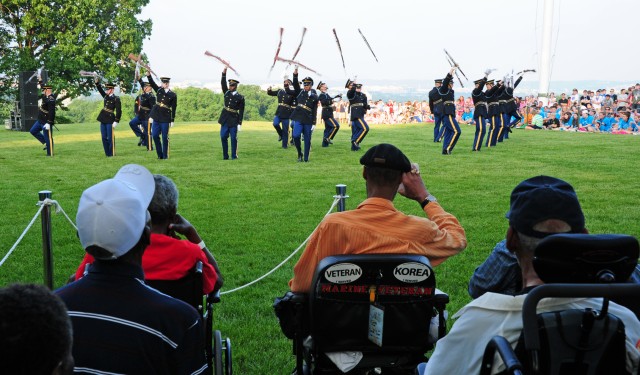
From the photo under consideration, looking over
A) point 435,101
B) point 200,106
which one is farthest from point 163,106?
point 200,106

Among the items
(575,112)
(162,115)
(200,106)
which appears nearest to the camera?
(162,115)

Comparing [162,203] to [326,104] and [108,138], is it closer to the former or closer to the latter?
[108,138]

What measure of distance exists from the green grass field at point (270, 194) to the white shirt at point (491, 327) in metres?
2.69

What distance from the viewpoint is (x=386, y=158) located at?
12.0 ft

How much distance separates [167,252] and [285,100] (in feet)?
61.1

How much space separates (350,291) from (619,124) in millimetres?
29902

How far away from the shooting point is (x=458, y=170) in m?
15.3

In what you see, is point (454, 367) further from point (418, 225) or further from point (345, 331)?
point (418, 225)

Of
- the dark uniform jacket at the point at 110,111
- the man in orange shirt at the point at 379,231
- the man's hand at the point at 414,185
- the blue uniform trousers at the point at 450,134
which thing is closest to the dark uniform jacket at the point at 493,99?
the blue uniform trousers at the point at 450,134

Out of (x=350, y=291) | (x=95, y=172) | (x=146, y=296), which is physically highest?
(x=146, y=296)

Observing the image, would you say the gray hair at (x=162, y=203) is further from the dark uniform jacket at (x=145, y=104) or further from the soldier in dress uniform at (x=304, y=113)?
the dark uniform jacket at (x=145, y=104)

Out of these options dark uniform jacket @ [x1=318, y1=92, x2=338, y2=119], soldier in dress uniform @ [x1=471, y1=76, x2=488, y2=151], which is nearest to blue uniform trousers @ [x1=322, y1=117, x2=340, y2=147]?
dark uniform jacket @ [x1=318, y1=92, x2=338, y2=119]

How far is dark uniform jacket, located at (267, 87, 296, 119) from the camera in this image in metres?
21.2

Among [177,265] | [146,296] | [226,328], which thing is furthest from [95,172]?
[146,296]
